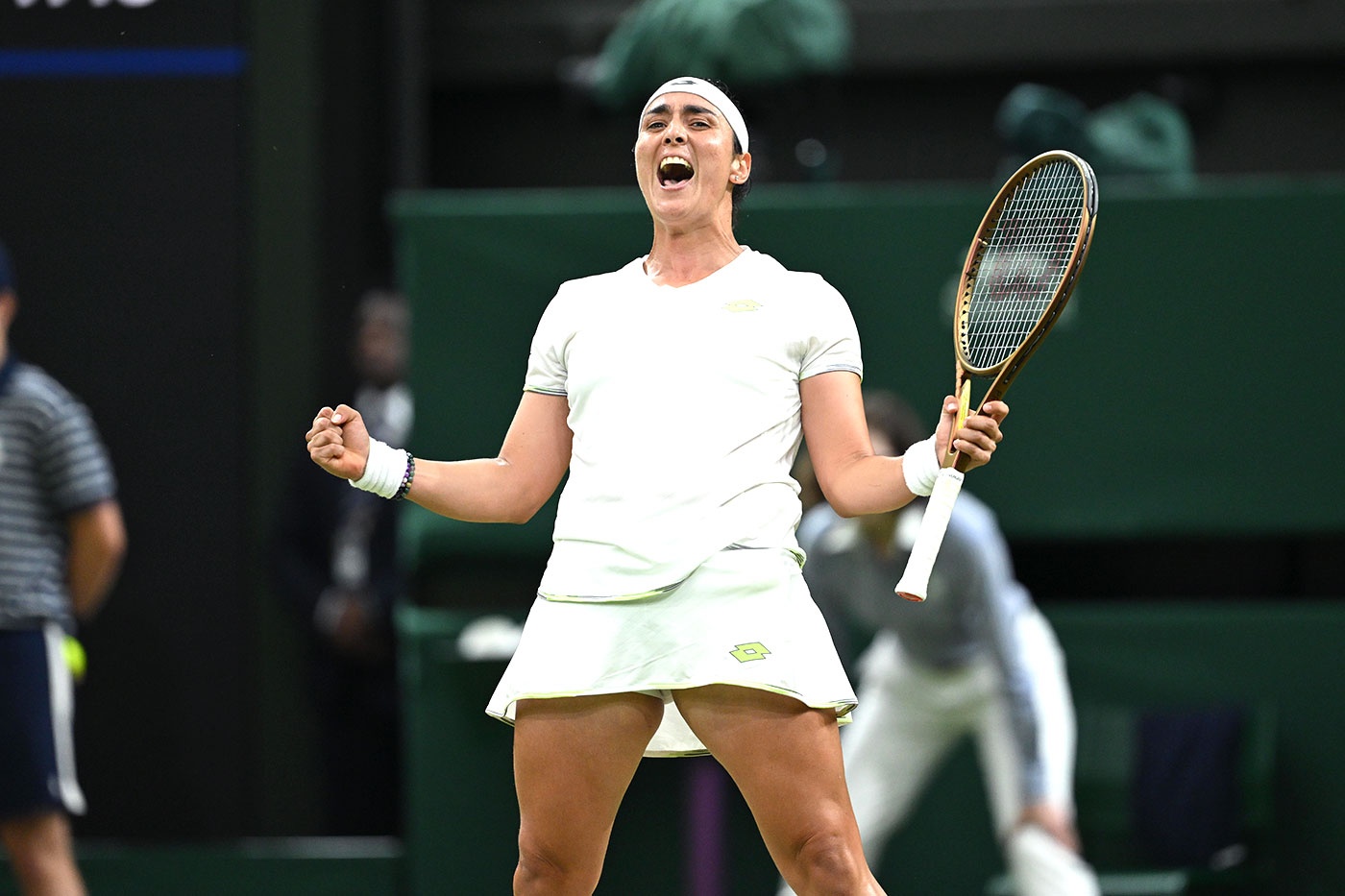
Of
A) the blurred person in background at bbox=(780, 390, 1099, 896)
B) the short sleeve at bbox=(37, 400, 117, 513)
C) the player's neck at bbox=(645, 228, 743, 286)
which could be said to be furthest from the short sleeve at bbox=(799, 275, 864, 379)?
the short sleeve at bbox=(37, 400, 117, 513)

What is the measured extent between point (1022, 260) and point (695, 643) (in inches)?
35.2

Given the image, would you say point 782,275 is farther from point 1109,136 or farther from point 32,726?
point 1109,136

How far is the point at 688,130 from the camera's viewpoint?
2.72 m

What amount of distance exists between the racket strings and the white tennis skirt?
1.76 ft

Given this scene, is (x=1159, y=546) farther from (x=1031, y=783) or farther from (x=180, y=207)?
(x=180, y=207)

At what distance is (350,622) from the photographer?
568 cm

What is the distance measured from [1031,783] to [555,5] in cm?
378

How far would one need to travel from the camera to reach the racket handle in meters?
2.54

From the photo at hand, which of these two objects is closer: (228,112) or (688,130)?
(688,130)

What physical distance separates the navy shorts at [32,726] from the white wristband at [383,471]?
242cm

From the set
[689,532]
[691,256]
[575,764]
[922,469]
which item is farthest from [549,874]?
[691,256]

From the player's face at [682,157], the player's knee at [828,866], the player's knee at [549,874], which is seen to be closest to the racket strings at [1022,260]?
the player's face at [682,157]

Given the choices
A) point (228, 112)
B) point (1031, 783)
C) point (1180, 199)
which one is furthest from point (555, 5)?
point (1031, 783)

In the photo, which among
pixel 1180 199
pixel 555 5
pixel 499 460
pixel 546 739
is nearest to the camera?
pixel 546 739
